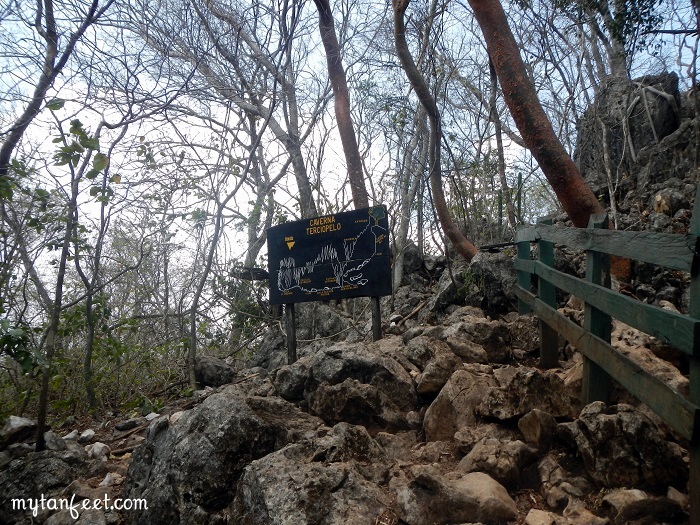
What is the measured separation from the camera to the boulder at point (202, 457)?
3488 millimetres

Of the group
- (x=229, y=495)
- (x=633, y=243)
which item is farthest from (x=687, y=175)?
(x=229, y=495)

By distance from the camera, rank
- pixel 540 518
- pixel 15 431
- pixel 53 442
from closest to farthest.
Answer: pixel 540 518
pixel 53 442
pixel 15 431

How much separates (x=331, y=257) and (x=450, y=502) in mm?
4028

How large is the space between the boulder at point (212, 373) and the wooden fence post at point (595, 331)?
17.0 feet

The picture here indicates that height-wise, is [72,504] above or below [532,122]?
below

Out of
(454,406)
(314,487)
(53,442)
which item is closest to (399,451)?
(454,406)

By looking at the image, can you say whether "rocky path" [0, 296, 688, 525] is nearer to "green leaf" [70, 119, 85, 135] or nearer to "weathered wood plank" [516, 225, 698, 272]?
"weathered wood plank" [516, 225, 698, 272]

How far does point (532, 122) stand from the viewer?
6.76 meters

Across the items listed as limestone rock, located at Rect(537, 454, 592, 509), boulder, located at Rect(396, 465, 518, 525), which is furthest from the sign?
boulder, located at Rect(396, 465, 518, 525)

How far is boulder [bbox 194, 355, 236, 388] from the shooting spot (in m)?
7.47

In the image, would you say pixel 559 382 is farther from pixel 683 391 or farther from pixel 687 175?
pixel 687 175

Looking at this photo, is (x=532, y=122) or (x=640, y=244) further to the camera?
(x=532, y=122)

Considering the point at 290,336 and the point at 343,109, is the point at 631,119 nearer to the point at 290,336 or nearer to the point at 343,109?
the point at 343,109

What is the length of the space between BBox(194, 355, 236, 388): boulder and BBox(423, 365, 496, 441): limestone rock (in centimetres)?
420
